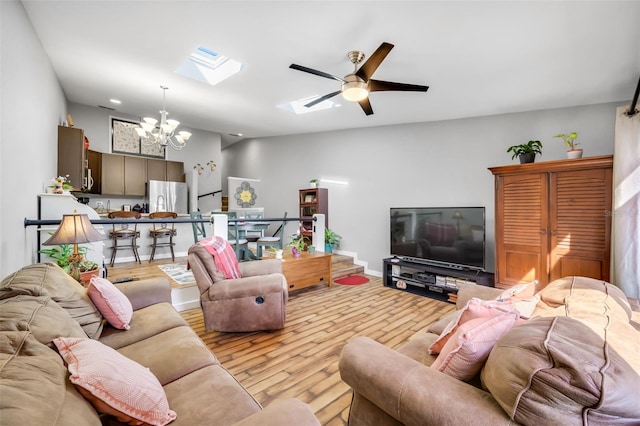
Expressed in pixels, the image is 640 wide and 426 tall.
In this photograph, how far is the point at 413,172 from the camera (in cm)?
478

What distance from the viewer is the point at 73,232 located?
2.14 m

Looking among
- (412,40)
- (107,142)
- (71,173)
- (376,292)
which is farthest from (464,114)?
(107,142)

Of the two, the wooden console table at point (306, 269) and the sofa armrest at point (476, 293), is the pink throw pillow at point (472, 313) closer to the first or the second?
the sofa armrest at point (476, 293)

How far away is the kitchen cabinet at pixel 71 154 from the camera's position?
404cm

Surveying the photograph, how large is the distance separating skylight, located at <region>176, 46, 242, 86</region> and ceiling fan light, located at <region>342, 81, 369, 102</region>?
161 centimetres

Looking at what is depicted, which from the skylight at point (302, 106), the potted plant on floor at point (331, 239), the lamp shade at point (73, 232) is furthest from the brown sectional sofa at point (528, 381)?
the potted plant on floor at point (331, 239)

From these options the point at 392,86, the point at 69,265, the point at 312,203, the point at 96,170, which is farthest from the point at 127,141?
the point at 392,86

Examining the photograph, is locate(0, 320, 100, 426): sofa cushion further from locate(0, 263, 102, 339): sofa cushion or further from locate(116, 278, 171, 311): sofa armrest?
locate(116, 278, 171, 311): sofa armrest

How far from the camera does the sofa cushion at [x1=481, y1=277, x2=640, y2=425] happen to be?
2.31ft

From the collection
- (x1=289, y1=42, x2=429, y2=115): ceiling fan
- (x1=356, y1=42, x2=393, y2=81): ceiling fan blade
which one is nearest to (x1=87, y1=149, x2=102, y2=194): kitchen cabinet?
(x1=289, y1=42, x2=429, y2=115): ceiling fan

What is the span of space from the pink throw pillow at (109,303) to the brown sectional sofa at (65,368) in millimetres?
38

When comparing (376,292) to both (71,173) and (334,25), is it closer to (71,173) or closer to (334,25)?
(334,25)

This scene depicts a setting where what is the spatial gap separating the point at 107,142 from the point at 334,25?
5.94m

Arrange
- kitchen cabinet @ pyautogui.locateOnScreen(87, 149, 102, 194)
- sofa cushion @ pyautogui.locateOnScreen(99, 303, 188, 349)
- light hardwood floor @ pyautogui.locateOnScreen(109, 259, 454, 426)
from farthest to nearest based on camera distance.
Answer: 1. kitchen cabinet @ pyautogui.locateOnScreen(87, 149, 102, 194)
2. light hardwood floor @ pyautogui.locateOnScreen(109, 259, 454, 426)
3. sofa cushion @ pyautogui.locateOnScreen(99, 303, 188, 349)
